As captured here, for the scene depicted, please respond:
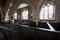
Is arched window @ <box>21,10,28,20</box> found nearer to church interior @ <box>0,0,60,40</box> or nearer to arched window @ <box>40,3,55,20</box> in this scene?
church interior @ <box>0,0,60,40</box>

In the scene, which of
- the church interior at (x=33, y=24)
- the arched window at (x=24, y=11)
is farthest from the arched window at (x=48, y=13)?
the arched window at (x=24, y=11)

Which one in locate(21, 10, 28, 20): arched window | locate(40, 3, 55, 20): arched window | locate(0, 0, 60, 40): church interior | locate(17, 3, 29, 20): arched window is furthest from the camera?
locate(21, 10, 28, 20): arched window

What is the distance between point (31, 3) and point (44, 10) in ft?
20.1

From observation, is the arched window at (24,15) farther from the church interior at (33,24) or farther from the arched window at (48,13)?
the arched window at (48,13)

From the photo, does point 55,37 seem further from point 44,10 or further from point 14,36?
point 44,10

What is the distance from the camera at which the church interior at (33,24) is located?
329 centimetres

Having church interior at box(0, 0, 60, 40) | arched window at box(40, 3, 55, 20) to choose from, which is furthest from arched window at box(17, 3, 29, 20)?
arched window at box(40, 3, 55, 20)

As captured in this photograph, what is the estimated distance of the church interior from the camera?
10.8 feet

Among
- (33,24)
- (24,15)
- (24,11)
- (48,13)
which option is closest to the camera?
(33,24)

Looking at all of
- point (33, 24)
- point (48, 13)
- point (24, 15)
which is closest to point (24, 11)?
point (24, 15)

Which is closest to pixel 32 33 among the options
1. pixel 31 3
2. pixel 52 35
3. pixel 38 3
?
pixel 52 35

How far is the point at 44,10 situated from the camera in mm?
16984

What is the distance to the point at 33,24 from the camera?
36.0 feet

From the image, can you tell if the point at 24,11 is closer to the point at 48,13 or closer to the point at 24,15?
the point at 24,15
